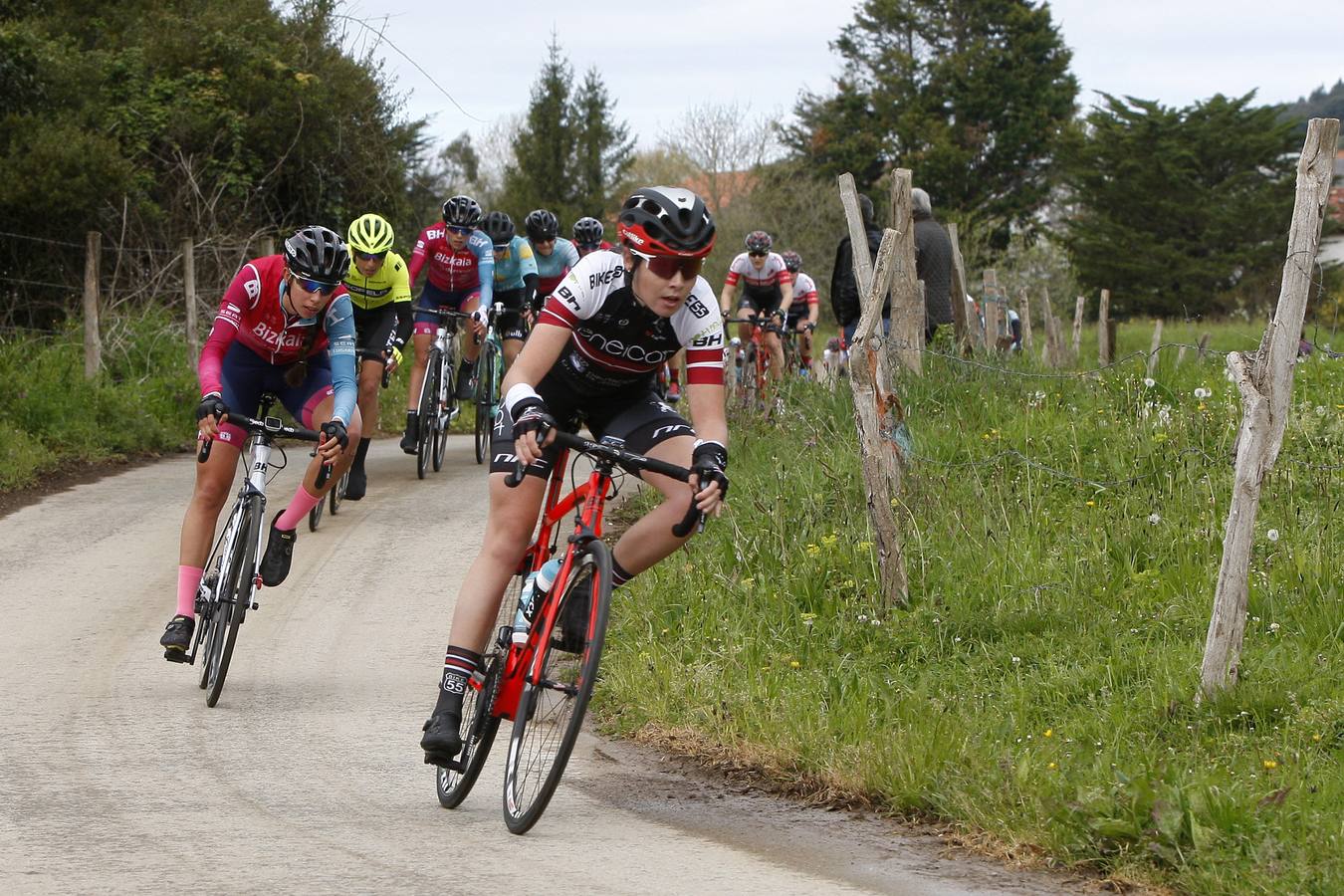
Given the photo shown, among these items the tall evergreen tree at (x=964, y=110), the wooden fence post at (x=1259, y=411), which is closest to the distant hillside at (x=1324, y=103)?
the tall evergreen tree at (x=964, y=110)

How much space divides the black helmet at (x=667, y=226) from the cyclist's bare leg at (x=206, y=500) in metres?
3.12

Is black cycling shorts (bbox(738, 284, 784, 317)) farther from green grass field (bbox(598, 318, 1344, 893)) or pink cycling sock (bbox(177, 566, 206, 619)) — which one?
pink cycling sock (bbox(177, 566, 206, 619))

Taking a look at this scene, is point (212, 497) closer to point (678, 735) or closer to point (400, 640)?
point (400, 640)

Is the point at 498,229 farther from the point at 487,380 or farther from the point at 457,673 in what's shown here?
the point at 457,673

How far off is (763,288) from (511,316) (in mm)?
4834

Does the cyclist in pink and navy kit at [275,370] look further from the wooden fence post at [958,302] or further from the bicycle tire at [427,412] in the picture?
the wooden fence post at [958,302]

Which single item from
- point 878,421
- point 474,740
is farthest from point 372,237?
point 474,740

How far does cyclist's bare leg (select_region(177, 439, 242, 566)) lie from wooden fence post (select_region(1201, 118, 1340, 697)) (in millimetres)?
4548

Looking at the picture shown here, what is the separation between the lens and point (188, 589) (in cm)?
765

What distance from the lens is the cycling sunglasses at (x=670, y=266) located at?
5453 millimetres

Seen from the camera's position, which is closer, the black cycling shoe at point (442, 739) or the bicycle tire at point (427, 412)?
the black cycling shoe at point (442, 739)

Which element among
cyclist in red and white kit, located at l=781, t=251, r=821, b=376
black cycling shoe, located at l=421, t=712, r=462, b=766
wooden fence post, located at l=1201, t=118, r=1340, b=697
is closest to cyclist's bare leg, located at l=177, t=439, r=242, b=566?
black cycling shoe, located at l=421, t=712, r=462, b=766

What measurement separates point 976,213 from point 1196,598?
52.9 meters

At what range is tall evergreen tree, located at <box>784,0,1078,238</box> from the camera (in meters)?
59.6
